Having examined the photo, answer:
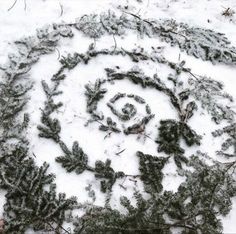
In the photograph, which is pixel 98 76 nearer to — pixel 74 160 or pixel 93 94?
pixel 93 94

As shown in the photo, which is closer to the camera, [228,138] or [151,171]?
[151,171]

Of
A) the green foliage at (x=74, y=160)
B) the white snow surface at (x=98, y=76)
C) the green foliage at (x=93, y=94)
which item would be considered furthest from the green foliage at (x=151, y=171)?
the green foliage at (x=93, y=94)

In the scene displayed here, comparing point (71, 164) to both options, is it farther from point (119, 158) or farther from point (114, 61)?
point (114, 61)

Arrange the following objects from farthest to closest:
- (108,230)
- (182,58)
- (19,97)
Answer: (182,58) → (19,97) → (108,230)

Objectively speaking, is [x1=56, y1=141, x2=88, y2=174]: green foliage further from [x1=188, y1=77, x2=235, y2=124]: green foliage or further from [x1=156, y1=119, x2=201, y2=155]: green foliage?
[x1=188, y1=77, x2=235, y2=124]: green foliage

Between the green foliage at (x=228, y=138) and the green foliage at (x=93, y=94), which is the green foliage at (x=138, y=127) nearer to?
the green foliage at (x=93, y=94)

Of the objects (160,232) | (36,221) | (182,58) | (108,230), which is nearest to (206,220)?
(160,232)

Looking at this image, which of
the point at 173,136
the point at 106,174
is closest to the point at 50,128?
the point at 106,174

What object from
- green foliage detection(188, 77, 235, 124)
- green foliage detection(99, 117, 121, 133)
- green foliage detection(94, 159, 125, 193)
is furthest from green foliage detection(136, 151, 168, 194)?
green foliage detection(188, 77, 235, 124)
